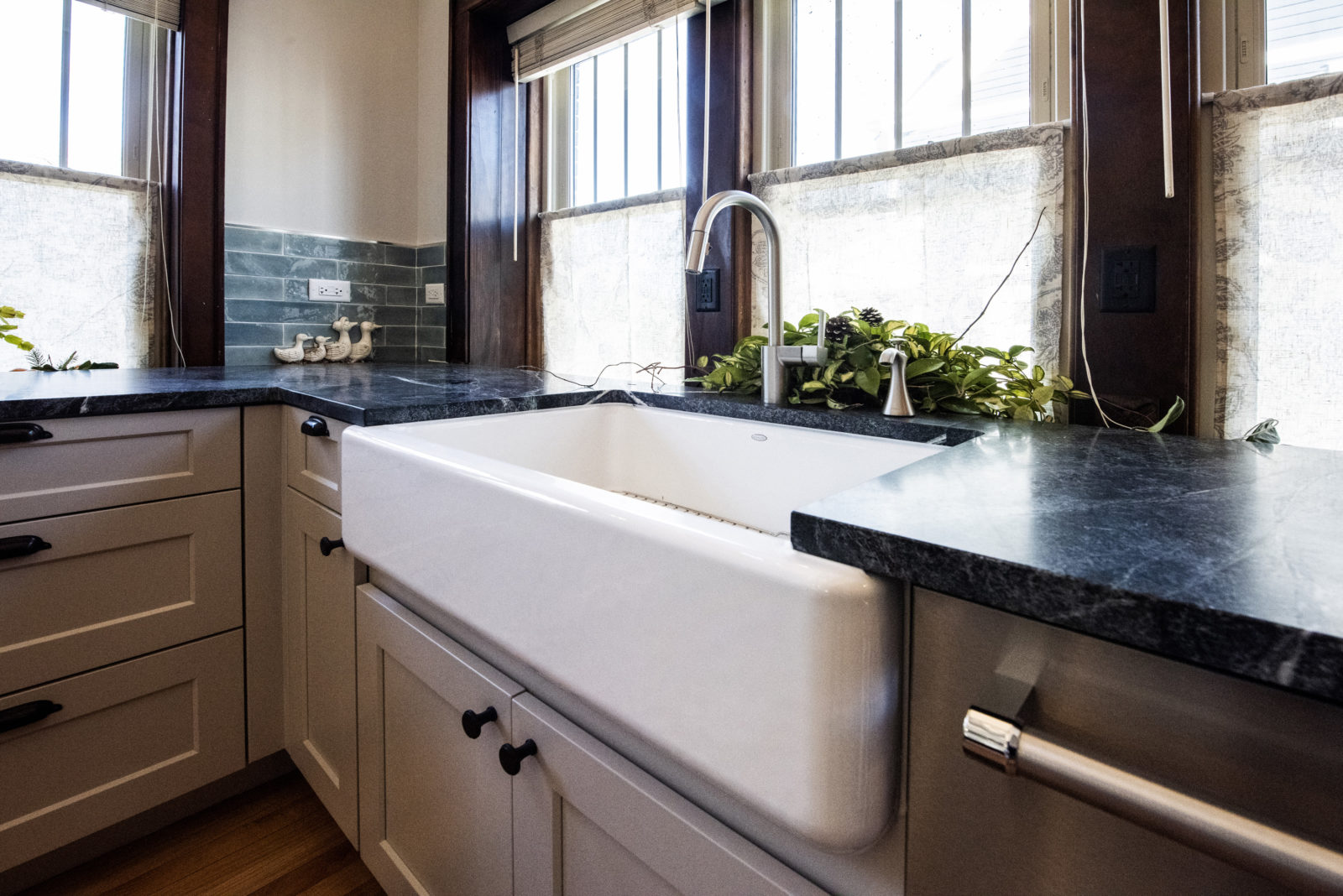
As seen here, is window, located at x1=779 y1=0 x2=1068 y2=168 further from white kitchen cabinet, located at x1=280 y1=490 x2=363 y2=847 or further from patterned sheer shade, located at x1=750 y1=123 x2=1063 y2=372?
white kitchen cabinet, located at x1=280 y1=490 x2=363 y2=847

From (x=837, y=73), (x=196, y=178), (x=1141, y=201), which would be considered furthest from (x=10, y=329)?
(x=1141, y=201)

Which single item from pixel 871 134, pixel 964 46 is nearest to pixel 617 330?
pixel 871 134

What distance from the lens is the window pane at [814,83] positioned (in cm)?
161

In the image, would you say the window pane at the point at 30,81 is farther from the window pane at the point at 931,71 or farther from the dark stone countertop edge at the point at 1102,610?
the dark stone countertop edge at the point at 1102,610

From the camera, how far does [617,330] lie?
6.77ft

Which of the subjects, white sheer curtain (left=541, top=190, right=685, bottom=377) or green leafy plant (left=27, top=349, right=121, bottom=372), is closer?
green leafy plant (left=27, top=349, right=121, bottom=372)

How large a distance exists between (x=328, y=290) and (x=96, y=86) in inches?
30.3

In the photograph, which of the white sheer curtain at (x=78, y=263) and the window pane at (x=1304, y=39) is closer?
the window pane at (x=1304, y=39)

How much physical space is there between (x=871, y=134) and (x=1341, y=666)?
146 centimetres

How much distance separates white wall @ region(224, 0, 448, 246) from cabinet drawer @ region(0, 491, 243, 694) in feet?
3.94

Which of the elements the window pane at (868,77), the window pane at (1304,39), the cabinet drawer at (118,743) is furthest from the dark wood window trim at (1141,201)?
the cabinet drawer at (118,743)

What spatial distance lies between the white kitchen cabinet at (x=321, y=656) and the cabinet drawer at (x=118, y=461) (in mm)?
168

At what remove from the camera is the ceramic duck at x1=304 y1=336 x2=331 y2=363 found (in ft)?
7.65

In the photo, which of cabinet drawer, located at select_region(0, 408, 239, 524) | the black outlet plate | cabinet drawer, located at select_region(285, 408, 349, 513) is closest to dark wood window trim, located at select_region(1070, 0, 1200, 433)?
the black outlet plate
